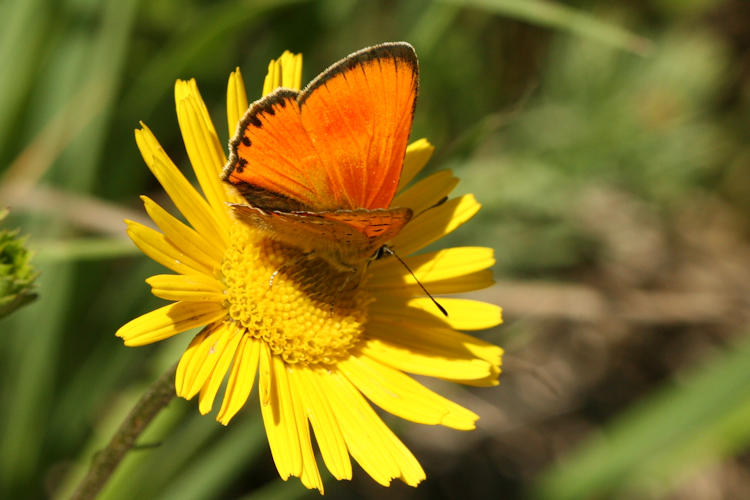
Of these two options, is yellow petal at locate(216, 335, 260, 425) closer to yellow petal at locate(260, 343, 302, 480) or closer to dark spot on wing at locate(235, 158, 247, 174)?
yellow petal at locate(260, 343, 302, 480)

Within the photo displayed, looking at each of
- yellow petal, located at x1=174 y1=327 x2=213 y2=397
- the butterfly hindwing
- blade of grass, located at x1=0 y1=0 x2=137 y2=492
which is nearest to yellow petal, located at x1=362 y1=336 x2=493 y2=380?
the butterfly hindwing

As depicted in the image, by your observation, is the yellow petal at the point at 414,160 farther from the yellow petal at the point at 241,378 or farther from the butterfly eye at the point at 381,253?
the yellow petal at the point at 241,378

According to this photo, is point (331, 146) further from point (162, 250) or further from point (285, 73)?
point (162, 250)

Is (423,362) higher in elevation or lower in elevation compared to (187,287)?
lower

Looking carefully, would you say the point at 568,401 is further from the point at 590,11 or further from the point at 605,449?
the point at 590,11

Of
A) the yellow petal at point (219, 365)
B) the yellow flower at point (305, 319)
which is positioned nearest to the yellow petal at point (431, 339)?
the yellow flower at point (305, 319)

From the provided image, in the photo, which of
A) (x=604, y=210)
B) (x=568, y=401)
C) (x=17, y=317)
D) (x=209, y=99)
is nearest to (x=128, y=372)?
(x=17, y=317)

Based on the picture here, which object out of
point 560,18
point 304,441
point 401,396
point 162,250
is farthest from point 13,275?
point 560,18
